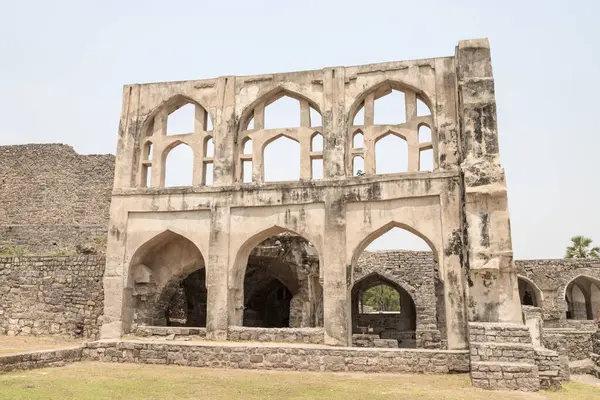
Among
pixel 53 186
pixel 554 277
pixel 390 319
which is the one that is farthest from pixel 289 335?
pixel 53 186

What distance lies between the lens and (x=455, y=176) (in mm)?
13406

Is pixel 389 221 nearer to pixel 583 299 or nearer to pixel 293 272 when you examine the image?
pixel 293 272

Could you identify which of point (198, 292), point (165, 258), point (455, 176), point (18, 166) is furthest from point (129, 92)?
point (18, 166)

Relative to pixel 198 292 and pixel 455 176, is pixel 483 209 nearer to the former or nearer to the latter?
pixel 455 176

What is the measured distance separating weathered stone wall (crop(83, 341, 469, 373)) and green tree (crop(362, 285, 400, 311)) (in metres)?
36.5

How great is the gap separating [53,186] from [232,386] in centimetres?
2338

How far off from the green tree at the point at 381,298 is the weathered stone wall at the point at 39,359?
37.4 meters

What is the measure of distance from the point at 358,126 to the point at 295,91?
1.97m

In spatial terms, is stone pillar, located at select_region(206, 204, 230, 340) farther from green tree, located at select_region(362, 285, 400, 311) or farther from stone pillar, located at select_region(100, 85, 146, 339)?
green tree, located at select_region(362, 285, 400, 311)

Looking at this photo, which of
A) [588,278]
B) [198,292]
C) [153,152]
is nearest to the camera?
[153,152]

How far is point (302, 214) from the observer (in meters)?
14.2

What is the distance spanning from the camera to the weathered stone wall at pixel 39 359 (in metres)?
9.66

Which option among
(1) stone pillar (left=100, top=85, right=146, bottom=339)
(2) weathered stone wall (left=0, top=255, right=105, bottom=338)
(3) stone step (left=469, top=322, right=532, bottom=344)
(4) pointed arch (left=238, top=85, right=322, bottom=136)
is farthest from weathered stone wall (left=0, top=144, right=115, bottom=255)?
(3) stone step (left=469, top=322, right=532, bottom=344)

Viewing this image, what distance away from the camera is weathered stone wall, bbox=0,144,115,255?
→ 1128 inches
